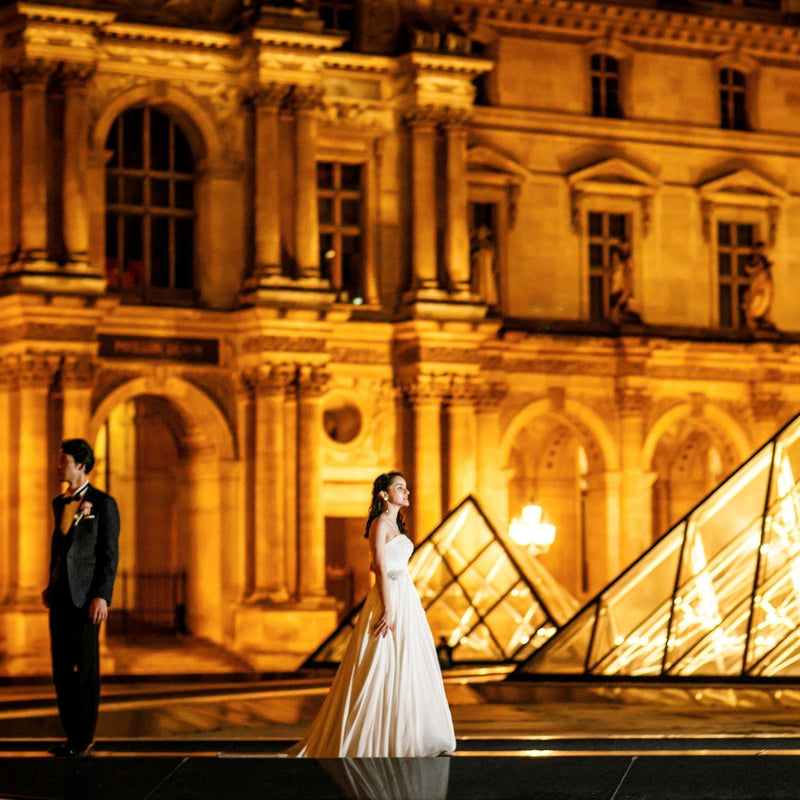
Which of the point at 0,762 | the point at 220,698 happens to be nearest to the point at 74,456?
the point at 0,762

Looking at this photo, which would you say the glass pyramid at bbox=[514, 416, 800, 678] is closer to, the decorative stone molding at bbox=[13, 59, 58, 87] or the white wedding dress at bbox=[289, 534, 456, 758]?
the white wedding dress at bbox=[289, 534, 456, 758]

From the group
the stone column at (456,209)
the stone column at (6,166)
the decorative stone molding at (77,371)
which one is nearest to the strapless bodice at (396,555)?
the decorative stone molding at (77,371)

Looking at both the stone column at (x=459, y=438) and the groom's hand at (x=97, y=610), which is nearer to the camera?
the groom's hand at (x=97, y=610)

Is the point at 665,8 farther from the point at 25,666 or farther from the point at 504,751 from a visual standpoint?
the point at 504,751

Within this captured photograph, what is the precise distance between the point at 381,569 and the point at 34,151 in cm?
2032

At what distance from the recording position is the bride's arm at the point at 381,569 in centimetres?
1314

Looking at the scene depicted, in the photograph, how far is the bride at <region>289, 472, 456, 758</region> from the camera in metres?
13.2

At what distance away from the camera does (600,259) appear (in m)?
39.3

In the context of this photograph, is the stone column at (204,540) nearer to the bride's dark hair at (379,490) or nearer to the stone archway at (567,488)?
the stone archway at (567,488)

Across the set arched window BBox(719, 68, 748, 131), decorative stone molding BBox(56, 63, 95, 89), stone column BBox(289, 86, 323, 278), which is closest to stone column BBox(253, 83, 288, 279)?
stone column BBox(289, 86, 323, 278)

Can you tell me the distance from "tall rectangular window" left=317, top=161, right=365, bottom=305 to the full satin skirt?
22512mm

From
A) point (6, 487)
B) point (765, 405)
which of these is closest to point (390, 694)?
point (6, 487)

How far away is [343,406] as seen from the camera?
35.9m

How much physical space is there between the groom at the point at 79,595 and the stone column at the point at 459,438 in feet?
73.5
